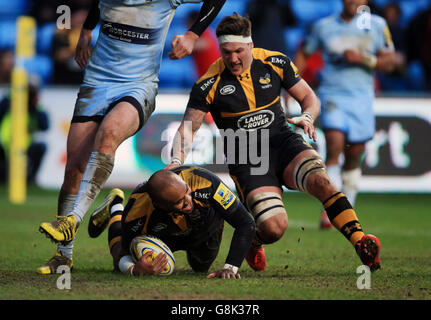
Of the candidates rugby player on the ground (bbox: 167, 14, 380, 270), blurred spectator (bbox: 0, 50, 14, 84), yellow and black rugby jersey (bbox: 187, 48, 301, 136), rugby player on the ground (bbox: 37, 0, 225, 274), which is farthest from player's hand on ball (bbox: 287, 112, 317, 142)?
blurred spectator (bbox: 0, 50, 14, 84)

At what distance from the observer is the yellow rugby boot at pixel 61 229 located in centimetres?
523

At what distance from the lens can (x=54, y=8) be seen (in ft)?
52.0

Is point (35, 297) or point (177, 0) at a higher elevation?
point (177, 0)

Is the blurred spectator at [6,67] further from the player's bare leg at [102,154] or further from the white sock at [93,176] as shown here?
the white sock at [93,176]

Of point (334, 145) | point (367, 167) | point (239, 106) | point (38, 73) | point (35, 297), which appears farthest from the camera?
point (38, 73)

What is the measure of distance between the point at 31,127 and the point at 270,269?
7.79 meters

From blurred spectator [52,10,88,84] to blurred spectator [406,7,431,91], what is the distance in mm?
5868

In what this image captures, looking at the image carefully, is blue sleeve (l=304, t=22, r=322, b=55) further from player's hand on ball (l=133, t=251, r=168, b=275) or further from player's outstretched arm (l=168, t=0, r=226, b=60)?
player's hand on ball (l=133, t=251, r=168, b=275)

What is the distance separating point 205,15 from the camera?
20.2 feet

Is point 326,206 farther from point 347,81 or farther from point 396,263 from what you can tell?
point 347,81

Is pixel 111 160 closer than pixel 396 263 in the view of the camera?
Yes

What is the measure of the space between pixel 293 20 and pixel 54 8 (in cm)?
488

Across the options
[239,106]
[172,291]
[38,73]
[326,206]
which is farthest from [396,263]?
[38,73]

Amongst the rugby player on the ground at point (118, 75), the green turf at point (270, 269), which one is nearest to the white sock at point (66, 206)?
the rugby player on the ground at point (118, 75)
